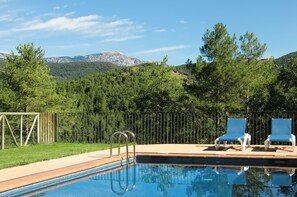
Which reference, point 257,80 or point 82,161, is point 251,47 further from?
point 82,161

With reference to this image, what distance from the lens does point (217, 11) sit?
29156 millimetres

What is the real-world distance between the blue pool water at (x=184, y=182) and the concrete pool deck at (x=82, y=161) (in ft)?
0.87

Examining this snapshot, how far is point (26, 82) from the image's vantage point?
27625 millimetres

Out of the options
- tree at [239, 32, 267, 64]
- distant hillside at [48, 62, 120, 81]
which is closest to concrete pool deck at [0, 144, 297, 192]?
tree at [239, 32, 267, 64]

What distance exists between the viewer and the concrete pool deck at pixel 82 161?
6.58 metres

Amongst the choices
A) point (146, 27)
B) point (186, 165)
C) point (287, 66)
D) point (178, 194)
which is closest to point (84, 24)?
point (146, 27)

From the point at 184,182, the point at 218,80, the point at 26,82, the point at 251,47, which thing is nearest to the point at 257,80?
the point at 218,80

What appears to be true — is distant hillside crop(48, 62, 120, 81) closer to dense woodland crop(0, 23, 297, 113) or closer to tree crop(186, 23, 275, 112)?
dense woodland crop(0, 23, 297, 113)

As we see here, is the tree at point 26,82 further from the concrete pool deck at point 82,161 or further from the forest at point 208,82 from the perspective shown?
the concrete pool deck at point 82,161

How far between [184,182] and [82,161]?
A: 7.28 feet

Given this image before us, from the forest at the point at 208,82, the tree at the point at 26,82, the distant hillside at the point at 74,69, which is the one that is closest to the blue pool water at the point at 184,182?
the forest at the point at 208,82

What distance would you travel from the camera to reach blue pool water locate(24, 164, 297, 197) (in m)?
7.04

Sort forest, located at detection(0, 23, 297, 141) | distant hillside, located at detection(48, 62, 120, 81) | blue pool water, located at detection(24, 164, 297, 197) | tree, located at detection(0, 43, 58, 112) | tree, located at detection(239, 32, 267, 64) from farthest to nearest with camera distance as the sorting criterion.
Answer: distant hillside, located at detection(48, 62, 120, 81) < tree, located at detection(239, 32, 267, 64) < tree, located at detection(0, 43, 58, 112) < forest, located at detection(0, 23, 297, 141) < blue pool water, located at detection(24, 164, 297, 197)

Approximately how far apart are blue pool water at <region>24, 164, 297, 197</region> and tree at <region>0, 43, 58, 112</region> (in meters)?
18.8
